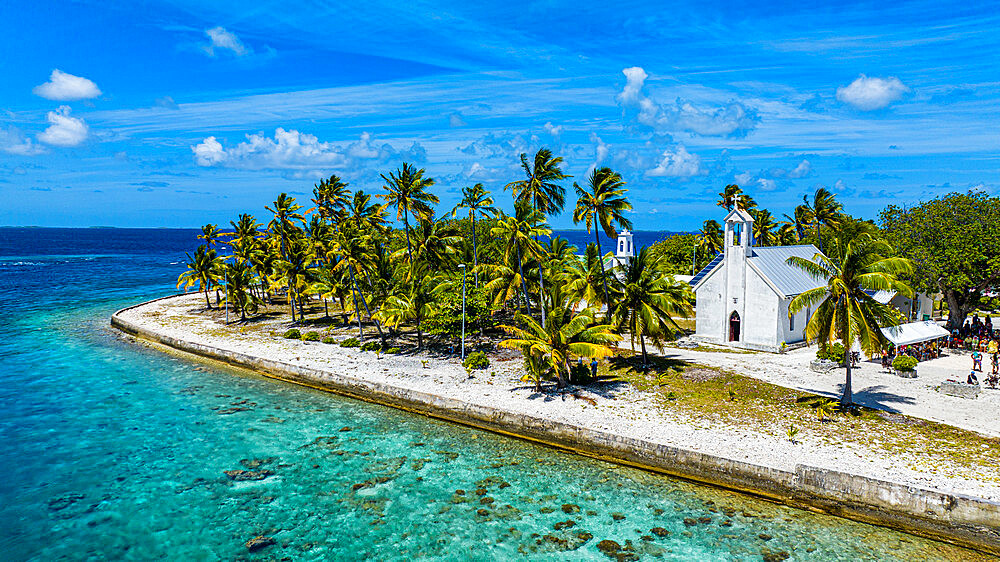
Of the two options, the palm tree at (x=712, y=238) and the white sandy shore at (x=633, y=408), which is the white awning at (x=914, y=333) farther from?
the palm tree at (x=712, y=238)

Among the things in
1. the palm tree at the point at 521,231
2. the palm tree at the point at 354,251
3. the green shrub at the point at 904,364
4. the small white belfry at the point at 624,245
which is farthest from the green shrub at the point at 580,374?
the small white belfry at the point at 624,245

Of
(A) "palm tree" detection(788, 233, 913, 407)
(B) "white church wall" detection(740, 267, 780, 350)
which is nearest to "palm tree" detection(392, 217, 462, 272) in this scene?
(B) "white church wall" detection(740, 267, 780, 350)

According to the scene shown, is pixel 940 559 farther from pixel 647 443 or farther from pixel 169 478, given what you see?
pixel 169 478

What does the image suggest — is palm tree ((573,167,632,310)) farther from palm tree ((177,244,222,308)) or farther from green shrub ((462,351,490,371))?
palm tree ((177,244,222,308))

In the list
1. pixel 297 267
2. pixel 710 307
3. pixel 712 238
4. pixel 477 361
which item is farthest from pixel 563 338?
pixel 712 238

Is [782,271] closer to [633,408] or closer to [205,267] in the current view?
[633,408]

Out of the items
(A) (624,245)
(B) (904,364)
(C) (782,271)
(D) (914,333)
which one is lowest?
(B) (904,364)
